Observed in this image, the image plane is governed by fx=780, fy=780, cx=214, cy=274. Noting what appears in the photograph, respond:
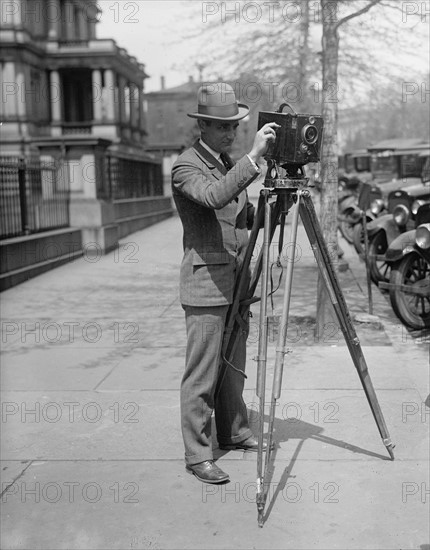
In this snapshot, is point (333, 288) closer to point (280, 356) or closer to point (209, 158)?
point (280, 356)

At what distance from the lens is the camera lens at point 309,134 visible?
384cm

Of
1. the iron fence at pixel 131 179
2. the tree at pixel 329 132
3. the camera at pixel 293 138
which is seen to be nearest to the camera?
the camera at pixel 293 138

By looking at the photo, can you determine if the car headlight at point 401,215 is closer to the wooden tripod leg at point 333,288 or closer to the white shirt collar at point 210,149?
the wooden tripod leg at point 333,288

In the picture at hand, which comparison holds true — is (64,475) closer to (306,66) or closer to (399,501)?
(399,501)

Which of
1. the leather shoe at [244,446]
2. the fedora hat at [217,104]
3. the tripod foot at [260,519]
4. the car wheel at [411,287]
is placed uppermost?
the fedora hat at [217,104]

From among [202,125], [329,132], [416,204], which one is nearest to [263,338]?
[202,125]

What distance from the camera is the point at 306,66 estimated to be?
21406mm

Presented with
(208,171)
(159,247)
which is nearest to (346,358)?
(208,171)

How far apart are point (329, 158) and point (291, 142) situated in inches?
158

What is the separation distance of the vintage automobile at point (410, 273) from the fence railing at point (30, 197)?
617cm

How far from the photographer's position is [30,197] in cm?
1323

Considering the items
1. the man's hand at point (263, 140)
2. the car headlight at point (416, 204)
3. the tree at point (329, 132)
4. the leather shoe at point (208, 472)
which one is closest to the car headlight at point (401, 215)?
the car headlight at point (416, 204)

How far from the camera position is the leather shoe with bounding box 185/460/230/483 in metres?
4.09

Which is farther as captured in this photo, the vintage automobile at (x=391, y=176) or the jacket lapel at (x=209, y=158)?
the vintage automobile at (x=391, y=176)
